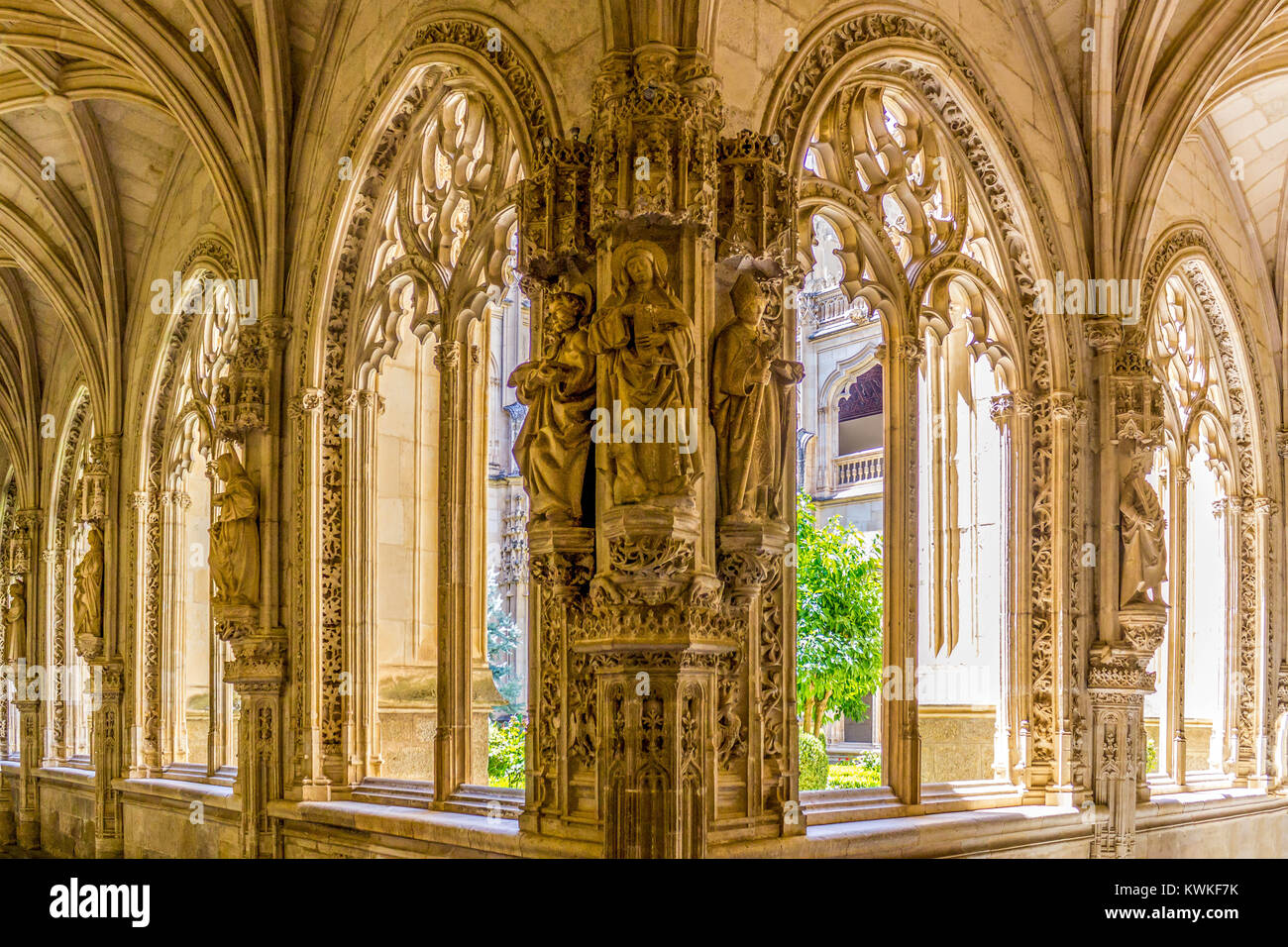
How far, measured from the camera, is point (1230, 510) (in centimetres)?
1226

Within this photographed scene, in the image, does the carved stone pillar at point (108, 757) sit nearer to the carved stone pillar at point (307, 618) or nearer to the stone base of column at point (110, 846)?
the stone base of column at point (110, 846)

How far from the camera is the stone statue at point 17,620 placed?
60.5ft

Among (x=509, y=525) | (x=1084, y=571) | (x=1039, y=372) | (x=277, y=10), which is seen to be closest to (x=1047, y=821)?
(x=1084, y=571)

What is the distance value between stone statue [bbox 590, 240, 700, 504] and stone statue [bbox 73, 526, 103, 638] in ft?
30.6

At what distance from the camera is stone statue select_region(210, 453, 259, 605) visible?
9.77m

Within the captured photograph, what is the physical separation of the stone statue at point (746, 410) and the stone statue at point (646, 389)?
0.98 feet

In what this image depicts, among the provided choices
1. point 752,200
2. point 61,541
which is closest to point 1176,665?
point 752,200

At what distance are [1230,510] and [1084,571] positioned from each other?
3672 mm

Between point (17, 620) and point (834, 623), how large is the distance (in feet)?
38.7

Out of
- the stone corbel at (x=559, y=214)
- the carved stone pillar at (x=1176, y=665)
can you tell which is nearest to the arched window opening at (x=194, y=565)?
the stone corbel at (x=559, y=214)

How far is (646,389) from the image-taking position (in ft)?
19.7

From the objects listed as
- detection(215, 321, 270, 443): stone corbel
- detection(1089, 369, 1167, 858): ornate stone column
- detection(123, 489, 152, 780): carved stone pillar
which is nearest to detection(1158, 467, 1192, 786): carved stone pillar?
detection(1089, 369, 1167, 858): ornate stone column

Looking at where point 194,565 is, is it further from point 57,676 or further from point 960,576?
point 960,576

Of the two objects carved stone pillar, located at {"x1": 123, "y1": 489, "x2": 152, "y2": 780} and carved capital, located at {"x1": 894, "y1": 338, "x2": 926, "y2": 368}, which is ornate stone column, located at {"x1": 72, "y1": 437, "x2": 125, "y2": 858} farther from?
carved capital, located at {"x1": 894, "y1": 338, "x2": 926, "y2": 368}
